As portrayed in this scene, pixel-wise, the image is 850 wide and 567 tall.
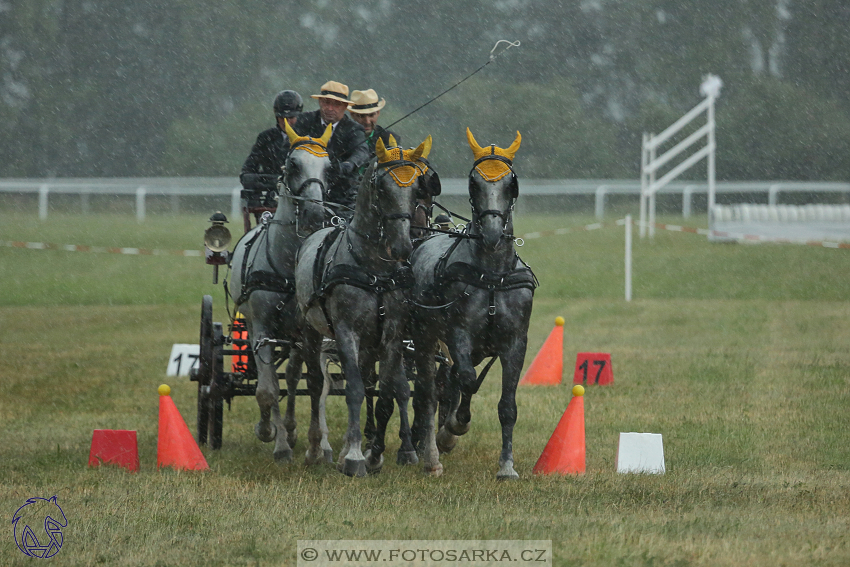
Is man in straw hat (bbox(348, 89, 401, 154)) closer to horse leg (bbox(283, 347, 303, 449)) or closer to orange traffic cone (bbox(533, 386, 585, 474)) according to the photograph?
horse leg (bbox(283, 347, 303, 449))

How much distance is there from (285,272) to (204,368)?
1.26 meters

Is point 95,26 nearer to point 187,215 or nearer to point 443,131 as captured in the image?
point 187,215

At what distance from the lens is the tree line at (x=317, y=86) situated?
42406 mm

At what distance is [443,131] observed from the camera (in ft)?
141

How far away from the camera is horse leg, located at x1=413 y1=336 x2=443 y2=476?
7871 millimetres

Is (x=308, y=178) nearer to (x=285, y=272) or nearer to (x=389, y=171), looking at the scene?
(x=285, y=272)

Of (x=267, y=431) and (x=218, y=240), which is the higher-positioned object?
(x=218, y=240)

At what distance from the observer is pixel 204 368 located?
9.26 m

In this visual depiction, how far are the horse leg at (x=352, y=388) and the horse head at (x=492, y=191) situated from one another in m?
1.10

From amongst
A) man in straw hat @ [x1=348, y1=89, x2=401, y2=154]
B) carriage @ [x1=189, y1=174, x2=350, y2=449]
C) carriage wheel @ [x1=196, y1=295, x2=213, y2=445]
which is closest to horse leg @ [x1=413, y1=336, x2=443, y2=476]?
carriage @ [x1=189, y1=174, x2=350, y2=449]

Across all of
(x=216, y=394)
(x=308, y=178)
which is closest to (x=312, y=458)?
(x=216, y=394)

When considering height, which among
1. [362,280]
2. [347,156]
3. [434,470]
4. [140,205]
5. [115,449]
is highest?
[140,205]

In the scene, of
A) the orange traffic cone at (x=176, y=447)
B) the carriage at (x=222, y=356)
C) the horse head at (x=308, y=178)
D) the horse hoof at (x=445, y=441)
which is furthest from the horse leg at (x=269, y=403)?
the horse hoof at (x=445, y=441)

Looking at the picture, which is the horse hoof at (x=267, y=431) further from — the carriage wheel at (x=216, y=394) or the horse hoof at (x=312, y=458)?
the horse hoof at (x=312, y=458)
